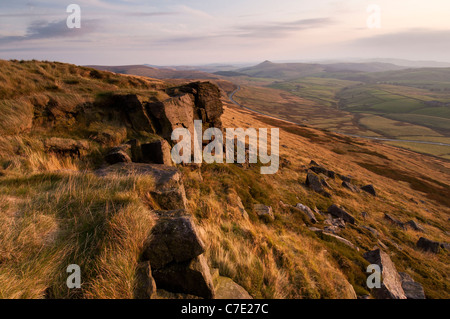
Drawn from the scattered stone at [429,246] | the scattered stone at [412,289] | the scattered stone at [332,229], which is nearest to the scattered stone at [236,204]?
the scattered stone at [332,229]

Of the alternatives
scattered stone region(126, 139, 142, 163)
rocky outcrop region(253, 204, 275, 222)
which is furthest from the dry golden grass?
rocky outcrop region(253, 204, 275, 222)

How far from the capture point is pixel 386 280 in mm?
9641

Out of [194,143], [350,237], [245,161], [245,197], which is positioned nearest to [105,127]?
[194,143]

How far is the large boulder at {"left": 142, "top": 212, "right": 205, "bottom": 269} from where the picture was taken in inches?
175

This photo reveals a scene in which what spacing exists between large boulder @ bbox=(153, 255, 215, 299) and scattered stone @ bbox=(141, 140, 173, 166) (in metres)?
7.39

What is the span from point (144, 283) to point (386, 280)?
11237 mm

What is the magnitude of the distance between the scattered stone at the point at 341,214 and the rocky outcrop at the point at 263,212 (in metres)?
8.66

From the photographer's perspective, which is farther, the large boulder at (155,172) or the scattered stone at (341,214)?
the scattered stone at (341,214)

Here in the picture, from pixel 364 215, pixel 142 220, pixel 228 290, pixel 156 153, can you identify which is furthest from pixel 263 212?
pixel 364 215

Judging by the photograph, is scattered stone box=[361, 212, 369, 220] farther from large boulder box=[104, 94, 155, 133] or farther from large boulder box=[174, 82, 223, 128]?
large boulder box=[104, 94, 155, 133]

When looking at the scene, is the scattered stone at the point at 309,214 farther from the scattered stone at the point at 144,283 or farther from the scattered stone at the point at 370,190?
the scattered stone at the point at 370,190

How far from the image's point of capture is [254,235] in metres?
7.82

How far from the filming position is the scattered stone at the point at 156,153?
439 inches

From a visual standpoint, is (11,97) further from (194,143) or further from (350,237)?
(350,237)
